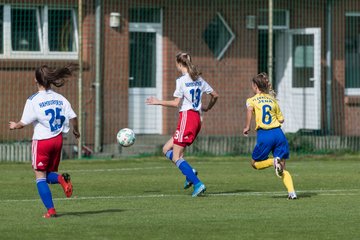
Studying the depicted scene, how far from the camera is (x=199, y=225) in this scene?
1233cm

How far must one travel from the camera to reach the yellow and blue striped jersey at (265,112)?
51.9 feet

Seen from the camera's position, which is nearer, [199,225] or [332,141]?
[199,225]

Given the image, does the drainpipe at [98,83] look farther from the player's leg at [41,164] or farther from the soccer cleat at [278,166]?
the player's leg at [41,164]

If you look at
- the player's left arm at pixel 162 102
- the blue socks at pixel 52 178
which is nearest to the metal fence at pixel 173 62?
the player's left arm at pixel 162 102

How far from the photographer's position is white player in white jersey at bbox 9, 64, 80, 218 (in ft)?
43.3

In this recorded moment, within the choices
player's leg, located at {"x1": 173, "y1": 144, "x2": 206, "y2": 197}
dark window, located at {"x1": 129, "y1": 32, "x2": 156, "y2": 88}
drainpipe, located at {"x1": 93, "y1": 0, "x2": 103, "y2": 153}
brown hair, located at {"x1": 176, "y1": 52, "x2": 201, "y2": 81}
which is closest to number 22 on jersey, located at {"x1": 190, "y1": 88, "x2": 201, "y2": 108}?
brown hair, located at {"x1": 176, "y1": 52, "x2": 201, "y2": 81}

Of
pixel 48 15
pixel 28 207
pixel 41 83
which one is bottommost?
pixel 28 207

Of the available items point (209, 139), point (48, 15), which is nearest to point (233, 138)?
point (209, 139)

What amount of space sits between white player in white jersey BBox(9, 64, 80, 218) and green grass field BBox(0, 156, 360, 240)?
44cm

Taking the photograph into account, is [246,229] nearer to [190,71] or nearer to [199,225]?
[199,225]

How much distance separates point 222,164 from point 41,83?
10.3 m

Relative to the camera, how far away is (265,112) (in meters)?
15.8

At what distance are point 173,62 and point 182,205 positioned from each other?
Result: 13508 millimetres

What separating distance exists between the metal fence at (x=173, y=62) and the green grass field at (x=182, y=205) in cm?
385
